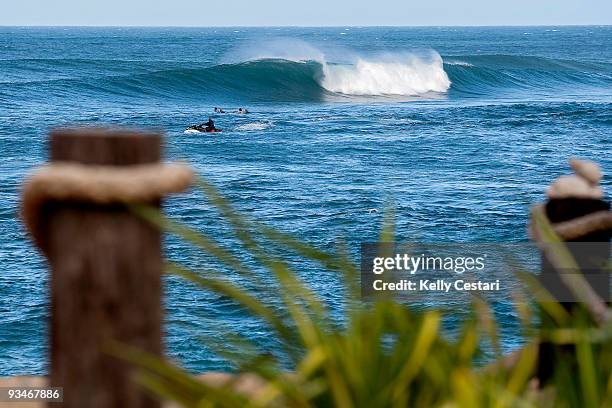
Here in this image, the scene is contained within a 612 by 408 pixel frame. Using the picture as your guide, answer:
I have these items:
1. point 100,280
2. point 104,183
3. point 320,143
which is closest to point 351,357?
point 100,280

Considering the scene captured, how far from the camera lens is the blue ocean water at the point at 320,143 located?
56.7ft

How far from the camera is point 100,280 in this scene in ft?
8.28

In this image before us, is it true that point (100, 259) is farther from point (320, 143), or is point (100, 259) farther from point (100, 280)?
point (320, 143)

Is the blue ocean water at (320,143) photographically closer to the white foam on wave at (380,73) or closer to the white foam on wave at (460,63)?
the white foam on wave at (380,73)

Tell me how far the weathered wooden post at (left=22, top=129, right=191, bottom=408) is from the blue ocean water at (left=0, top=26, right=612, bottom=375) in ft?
0.88

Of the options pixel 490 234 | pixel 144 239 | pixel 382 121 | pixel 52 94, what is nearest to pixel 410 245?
pixel 144 239

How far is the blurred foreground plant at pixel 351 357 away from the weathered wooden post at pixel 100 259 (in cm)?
6

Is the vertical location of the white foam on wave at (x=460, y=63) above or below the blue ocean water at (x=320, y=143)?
above

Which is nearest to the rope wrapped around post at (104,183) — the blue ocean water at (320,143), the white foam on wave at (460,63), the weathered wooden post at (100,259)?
the weathered wooden post at (100,259)

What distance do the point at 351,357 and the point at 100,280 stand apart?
0.64 meters

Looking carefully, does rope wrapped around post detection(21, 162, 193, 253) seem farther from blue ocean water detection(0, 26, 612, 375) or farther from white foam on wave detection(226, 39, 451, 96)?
white foam on wave detection(226, 39, 451, 96)

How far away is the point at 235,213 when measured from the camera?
267cm

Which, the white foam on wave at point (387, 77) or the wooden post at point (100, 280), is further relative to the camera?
the white foam on wave at point (387, 77)

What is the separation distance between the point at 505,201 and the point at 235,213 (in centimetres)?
2187
